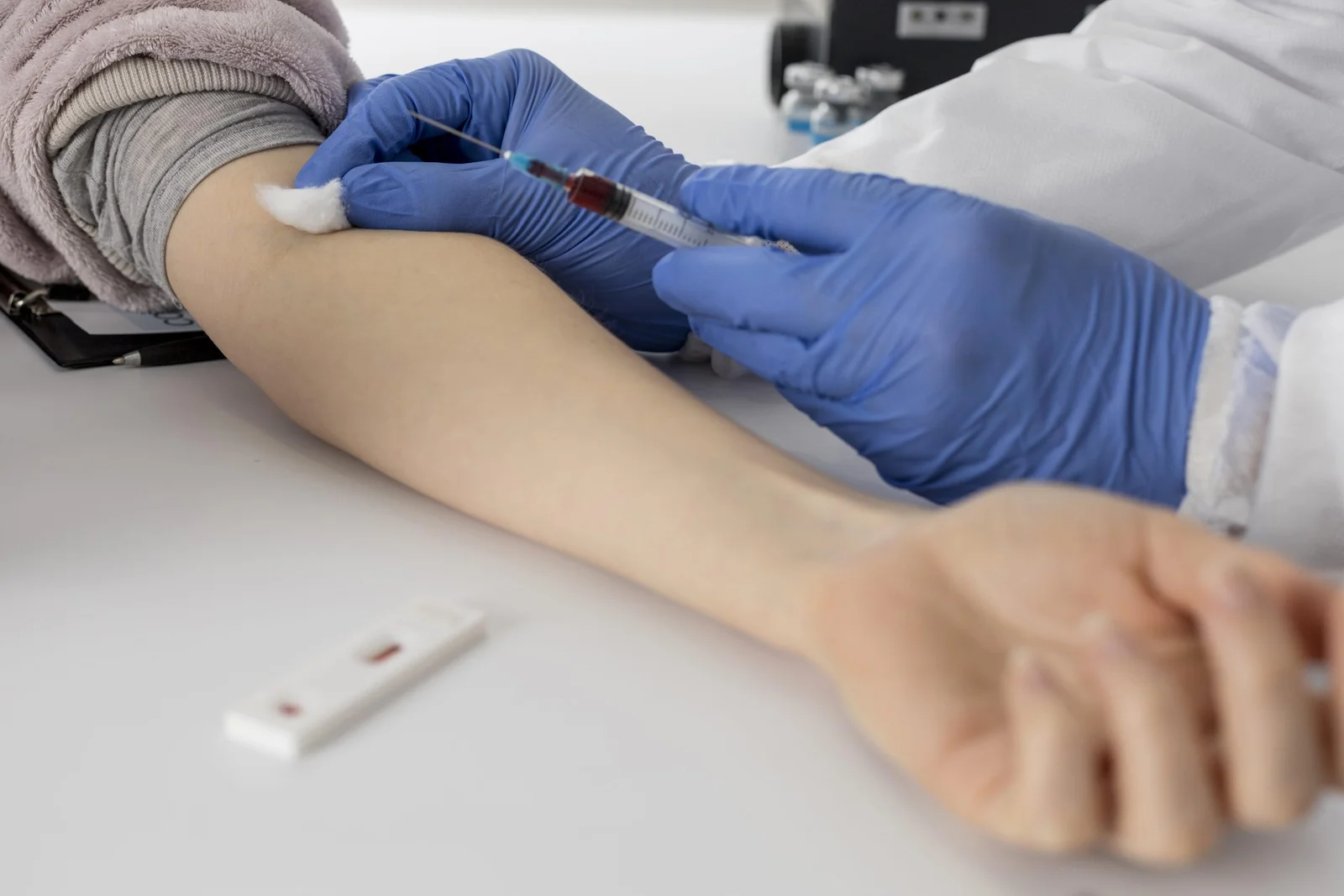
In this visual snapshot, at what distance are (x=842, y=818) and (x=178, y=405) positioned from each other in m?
0.72

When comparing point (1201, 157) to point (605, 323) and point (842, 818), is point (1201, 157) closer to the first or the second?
point (605, 323)

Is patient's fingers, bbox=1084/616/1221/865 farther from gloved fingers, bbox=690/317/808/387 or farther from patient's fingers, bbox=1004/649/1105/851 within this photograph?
gloved fingers, bbox=690/317/808/387

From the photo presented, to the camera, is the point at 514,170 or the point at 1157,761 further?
the point at 514,170

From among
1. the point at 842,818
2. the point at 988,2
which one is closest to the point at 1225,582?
the point at 842,818

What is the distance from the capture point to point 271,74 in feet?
3.39

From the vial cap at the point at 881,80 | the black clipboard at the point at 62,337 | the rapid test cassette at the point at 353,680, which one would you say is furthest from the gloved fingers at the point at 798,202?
the vial cap at the point at 881,80

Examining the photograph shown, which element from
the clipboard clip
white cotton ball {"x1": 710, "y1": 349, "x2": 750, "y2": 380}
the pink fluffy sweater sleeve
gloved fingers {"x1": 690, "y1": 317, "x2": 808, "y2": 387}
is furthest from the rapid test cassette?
the clipboard clip

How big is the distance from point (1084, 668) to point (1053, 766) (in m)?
0.06

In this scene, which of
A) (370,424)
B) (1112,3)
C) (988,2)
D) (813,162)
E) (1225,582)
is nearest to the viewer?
(1225,582)

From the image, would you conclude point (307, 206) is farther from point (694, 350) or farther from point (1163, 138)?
point (1163, 138)

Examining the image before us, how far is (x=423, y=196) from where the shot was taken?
0.92m

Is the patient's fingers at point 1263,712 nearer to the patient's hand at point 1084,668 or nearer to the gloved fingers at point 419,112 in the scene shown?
the patient's hand at point 1084,668

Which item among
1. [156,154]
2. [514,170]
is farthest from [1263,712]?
[156,154]

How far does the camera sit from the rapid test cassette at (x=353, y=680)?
0.55 m
